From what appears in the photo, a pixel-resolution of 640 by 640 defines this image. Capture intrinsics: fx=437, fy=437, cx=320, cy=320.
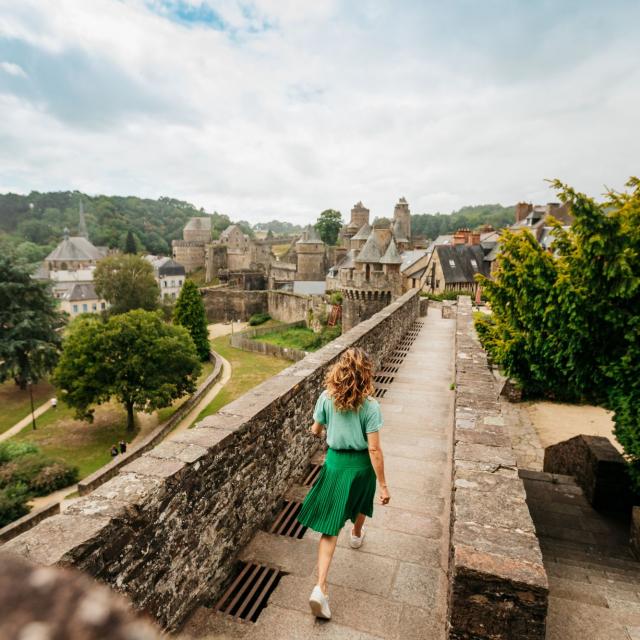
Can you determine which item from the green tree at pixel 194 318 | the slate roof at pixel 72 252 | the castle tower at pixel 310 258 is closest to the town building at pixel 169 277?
the slate roof at pixel 72 252

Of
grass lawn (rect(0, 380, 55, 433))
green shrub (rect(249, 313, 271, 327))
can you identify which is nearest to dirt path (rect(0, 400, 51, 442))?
grass lawn (rect(0, 380, 55, 433))

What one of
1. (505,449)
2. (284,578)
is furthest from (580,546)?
(284,578)

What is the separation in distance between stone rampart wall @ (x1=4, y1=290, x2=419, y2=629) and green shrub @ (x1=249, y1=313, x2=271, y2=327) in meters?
48.3

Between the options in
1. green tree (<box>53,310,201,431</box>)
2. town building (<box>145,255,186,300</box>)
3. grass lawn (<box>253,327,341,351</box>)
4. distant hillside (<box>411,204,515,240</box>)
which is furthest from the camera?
distant hillside (<box>411,204,515,240</box>)

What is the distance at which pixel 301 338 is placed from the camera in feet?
141

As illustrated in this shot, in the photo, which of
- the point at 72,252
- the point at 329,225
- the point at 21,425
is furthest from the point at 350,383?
the point at 329,225

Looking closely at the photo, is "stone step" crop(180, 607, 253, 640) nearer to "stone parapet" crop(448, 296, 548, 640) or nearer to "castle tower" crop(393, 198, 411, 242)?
"stone parapet" crop(448, 296, 548, 640)

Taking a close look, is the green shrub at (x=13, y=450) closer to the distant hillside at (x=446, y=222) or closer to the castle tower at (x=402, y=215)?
the castle tower at (x=402, y=215)

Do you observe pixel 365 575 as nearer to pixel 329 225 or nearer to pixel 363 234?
pixel 363 234

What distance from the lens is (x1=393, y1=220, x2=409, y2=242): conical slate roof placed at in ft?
215

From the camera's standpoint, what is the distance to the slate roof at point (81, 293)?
52.2m

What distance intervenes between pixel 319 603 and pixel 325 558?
0.31 meters

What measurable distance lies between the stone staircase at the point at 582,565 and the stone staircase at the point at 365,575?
1.06m

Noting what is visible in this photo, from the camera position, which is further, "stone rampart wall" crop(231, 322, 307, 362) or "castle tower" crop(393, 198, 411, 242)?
"castle tower" crop(393, 198, 411, 242)
